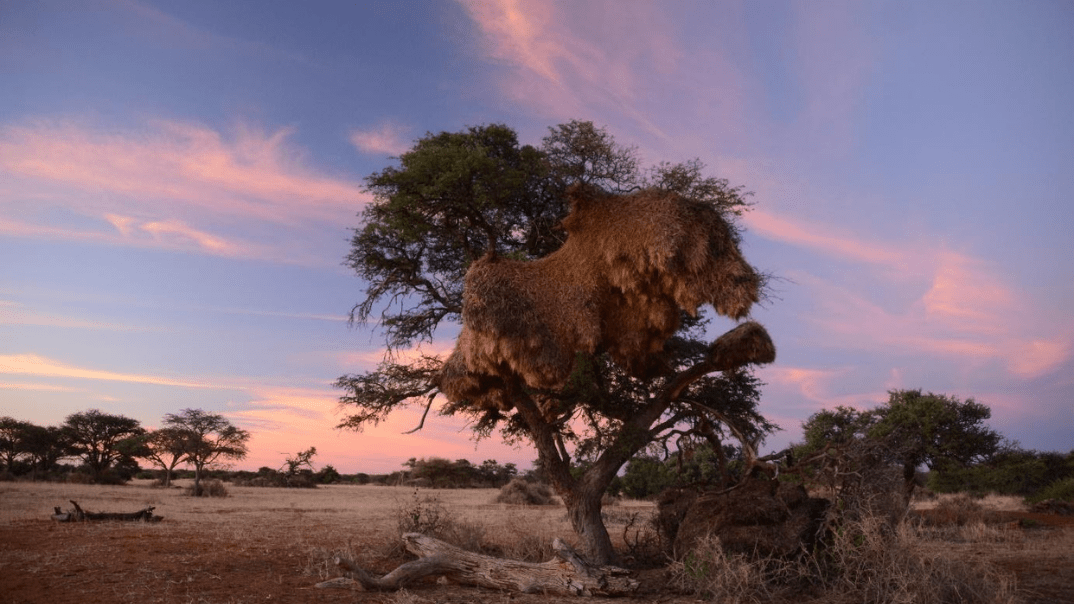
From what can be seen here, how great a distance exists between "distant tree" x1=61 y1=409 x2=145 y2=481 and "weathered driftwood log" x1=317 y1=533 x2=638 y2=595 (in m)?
50.5

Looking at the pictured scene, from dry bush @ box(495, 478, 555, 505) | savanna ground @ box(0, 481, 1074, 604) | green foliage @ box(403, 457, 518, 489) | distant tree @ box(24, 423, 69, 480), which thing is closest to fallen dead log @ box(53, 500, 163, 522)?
savanna ground @ box(0, 481, 1074, 604)

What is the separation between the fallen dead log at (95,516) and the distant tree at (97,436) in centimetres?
3808

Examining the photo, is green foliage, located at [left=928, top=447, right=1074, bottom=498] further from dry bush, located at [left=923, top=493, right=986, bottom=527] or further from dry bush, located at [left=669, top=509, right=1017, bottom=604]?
dry bush, located at [left=669, top=509, right=1017, bottom=604]

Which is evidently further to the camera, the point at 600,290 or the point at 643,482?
the point at 643,482

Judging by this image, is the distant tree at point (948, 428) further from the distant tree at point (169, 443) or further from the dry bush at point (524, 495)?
the distant tree at point (169, 443)

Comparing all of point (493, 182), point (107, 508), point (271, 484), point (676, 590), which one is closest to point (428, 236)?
point (493, 182)

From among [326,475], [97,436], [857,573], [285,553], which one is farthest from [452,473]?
[857,573]

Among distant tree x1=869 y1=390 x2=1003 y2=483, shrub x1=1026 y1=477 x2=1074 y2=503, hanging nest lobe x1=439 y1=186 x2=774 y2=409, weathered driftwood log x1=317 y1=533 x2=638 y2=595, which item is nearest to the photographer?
weathered driftwood log x1=317 y1=533 x2=638 y2=595

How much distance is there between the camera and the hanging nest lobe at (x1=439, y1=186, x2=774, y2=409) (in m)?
11.1

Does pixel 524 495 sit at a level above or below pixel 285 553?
above

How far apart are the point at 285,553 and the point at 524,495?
1982cm

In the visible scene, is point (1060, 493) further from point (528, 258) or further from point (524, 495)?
point (528, 258)

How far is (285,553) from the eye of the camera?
12.8 m

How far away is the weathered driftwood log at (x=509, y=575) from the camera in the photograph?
958cm
